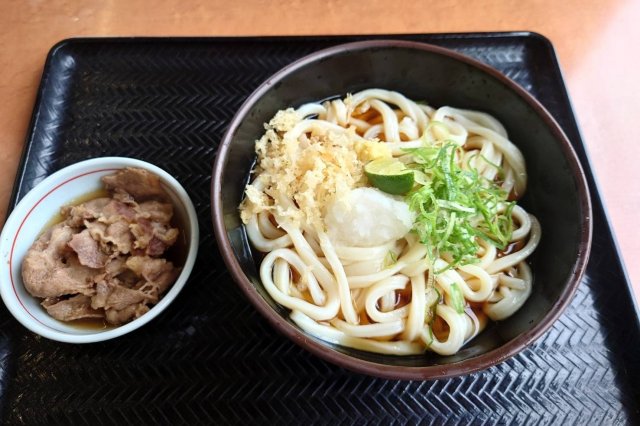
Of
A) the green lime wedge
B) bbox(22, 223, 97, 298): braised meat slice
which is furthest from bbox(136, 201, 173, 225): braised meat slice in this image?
the green lime wedge

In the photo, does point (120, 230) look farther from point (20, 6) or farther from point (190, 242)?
point (20, 6)

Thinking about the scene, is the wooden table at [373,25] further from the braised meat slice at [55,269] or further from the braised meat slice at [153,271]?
the braised meat slice at [153,271]

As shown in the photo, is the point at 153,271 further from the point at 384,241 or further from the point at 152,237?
the point at 384,241

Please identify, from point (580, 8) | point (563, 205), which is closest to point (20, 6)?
point (563, 205)

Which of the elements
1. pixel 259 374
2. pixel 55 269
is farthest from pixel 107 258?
pixel 259 374

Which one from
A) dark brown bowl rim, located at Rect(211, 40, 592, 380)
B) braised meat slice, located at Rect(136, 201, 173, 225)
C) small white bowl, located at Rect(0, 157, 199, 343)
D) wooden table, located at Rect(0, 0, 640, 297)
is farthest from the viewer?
wooden table, located at Rect(0, 0, 640, 297)

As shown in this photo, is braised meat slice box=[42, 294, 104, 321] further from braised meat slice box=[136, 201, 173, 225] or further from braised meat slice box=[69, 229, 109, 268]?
braised meat slice box=[136, 201, 173, 225]
